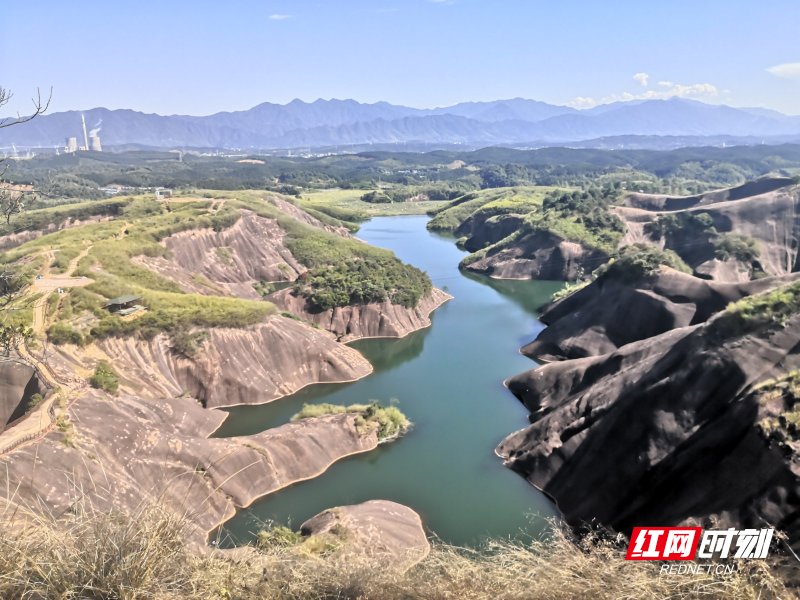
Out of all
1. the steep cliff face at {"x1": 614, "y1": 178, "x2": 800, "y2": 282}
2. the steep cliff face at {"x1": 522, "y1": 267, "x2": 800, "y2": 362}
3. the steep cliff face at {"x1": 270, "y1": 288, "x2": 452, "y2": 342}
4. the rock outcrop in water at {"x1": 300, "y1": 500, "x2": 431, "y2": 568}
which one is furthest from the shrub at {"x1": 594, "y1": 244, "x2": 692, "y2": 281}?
the rock outcrop in water at {"x1": 300, "y1": 500, "x2": 431, "y2": 568}

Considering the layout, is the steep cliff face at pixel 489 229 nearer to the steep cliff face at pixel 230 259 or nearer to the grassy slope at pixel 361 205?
the grassy slope at pixel 361 205

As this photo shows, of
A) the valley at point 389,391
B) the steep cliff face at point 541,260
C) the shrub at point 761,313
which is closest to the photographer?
the valley at point 389,391

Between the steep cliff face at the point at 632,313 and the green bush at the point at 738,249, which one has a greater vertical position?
the green bush at the point at 738,249

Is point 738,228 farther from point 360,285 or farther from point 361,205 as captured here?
point 361,205

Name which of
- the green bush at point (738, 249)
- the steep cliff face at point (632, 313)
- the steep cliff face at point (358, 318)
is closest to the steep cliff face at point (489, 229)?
the green bush at point (738, 249)

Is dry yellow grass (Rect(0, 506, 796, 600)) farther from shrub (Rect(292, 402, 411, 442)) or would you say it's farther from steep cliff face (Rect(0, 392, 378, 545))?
shrub (Rect(292, 402, 411, 442))

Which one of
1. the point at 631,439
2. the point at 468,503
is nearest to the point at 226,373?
the point at 468,503
